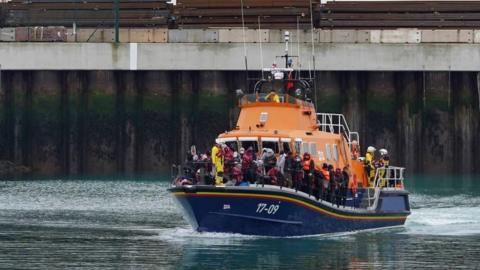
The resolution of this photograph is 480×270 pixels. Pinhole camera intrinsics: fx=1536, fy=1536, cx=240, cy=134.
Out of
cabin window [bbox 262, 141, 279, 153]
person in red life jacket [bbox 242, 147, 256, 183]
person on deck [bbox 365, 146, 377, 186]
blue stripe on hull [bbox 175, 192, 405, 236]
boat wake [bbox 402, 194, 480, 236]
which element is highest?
cabin window [bbox 262, 141, 279, 153]

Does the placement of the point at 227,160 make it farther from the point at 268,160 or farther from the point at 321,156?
the point at 321,156

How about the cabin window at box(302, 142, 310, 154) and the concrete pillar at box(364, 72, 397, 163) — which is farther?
the concrete pillar at box(364, 72, 397, 163)

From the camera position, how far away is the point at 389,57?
189 feet

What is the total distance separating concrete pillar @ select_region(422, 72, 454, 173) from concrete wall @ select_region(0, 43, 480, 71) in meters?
0.61

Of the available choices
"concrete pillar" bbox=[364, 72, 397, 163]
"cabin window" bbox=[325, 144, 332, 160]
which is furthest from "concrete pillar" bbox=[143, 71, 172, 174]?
"cabin window" bbox=[325, 144, 332, 160]

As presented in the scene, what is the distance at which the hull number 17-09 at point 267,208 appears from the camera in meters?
31.8

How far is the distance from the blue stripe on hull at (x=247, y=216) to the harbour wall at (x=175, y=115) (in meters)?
23.8

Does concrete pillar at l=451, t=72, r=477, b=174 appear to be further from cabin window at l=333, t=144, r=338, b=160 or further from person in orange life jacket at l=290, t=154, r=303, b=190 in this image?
person in orange life jacket at l=290, t=154, r=303, b=190

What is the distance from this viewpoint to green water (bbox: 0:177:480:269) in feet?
94.4

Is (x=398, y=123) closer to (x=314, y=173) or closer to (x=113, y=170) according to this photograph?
(x=113, y=170)

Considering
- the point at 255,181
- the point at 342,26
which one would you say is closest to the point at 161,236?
the point at 255,181

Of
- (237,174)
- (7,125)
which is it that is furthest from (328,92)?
(237,174)

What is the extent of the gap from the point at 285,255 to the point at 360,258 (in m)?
1.46

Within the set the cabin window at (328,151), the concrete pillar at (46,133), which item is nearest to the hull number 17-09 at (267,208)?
the cabin window at (328,151)
